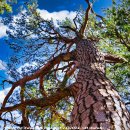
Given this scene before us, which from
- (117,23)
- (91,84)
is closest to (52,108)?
(91,84)

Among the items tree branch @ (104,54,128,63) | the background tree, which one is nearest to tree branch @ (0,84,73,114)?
the background tree

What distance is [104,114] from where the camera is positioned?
1917mm

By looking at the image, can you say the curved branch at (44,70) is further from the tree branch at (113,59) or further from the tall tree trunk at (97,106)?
the tall tree trunk at (97,106)

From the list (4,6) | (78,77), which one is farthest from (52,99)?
(4,6)

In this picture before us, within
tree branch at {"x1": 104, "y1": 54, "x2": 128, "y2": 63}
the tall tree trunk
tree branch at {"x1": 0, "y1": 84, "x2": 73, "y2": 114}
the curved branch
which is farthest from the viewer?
tree branch at {"x1": 104, "y1": 54, "x2": 128, "y2": 63}

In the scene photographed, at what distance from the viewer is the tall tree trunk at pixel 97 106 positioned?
5.93 ft

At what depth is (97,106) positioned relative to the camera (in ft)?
6.98

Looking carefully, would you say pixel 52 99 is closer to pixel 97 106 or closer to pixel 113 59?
pixel 97 106

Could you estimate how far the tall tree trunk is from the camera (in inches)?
71.1

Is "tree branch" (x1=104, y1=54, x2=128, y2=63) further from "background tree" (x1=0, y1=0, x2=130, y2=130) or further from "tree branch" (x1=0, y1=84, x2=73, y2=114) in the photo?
"tree branch" (x1=0, y1=84, x2=73, y2=114)

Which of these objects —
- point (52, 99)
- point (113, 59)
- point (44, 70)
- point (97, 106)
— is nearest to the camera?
point (97, 106)

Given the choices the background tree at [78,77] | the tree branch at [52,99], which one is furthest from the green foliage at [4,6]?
the tree branch at [52,99]

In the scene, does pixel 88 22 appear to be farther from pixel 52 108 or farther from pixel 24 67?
pixel 52 108

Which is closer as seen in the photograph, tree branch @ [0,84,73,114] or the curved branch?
tree branch @ [0,84,73,114]
